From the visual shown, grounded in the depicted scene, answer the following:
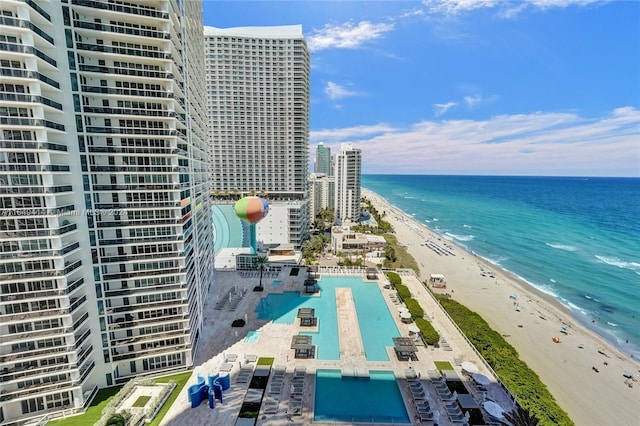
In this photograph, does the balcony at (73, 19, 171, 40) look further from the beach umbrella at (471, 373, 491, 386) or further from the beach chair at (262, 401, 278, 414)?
the beach umbrella at (471, 373, 491, 386)

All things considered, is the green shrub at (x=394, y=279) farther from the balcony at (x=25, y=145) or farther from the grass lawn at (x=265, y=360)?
the balcony at (x=25, y=145)

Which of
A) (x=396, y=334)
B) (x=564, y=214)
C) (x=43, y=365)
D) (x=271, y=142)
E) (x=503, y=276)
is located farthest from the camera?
(x=564, y=214)

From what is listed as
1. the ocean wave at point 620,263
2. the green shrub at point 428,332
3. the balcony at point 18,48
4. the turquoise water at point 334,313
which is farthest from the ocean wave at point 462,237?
the balcony at point 18,48

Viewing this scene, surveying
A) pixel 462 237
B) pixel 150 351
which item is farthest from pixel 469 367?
pixel 462 237

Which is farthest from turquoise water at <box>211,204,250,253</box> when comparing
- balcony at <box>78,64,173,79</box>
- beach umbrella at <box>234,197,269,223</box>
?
balcony at <box>78,64,173,79</box>

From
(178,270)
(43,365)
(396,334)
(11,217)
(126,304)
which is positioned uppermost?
(11,217)

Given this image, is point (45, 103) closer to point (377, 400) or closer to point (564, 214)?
point (377, 400)

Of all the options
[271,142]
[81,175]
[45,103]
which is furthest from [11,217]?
[271,142]
